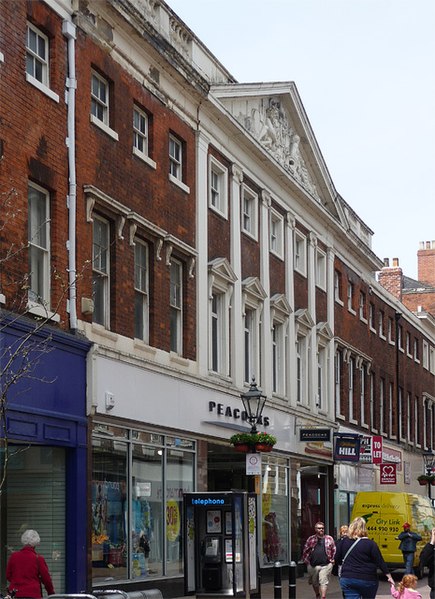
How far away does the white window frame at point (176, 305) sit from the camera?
28737 mm

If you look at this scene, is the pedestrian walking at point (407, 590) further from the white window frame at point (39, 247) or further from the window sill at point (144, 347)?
the window sill at point (144, 347)

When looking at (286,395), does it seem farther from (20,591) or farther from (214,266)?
(20,591)

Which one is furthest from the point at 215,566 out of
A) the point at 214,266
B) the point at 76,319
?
the point at 214,266

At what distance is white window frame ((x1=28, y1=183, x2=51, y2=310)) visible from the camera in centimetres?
2173

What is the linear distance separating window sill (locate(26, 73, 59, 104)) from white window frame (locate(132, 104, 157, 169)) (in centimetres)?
408

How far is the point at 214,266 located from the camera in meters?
30.8

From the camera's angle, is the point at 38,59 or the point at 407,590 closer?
the point at 407,590

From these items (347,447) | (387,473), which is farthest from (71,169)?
(387,473)

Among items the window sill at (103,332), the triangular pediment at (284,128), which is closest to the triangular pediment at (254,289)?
the triangular pediment at (284,128)

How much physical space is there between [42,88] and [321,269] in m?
22.2

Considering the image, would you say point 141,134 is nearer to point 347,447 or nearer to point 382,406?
point 347,447

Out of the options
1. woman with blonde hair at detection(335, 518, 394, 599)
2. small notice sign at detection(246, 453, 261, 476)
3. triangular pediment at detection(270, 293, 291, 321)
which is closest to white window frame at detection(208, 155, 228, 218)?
triangular pediment at detection(270, 293, 291, 321)

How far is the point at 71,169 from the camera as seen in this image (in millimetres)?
23047

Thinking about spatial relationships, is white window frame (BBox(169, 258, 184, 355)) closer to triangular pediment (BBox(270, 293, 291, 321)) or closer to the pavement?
the pavement
